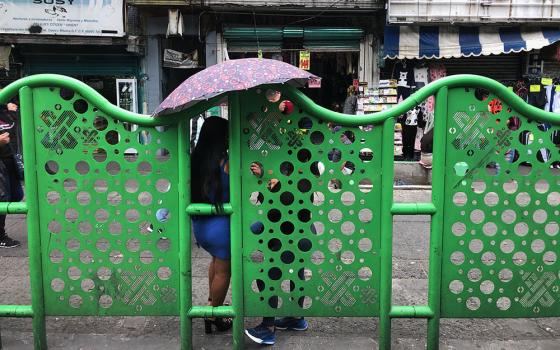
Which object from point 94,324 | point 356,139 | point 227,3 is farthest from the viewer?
point 227,3

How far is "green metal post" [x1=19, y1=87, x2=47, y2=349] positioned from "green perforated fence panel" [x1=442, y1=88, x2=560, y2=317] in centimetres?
272

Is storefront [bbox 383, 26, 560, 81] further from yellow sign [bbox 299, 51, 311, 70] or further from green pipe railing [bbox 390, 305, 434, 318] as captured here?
green pipe railing [bbox 390, 305, 434, 318]

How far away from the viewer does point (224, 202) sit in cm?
361

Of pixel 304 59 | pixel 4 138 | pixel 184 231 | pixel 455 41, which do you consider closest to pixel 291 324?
pixel 184 231

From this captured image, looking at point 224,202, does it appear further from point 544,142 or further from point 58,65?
point 58,65

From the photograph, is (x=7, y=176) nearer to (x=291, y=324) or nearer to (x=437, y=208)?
(x=291, y=324)

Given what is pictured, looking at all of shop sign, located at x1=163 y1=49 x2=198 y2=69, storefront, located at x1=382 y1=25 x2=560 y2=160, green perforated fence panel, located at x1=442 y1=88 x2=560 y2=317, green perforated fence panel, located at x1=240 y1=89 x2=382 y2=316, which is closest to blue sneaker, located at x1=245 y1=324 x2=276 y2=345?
green perforated fence panel, located at x1=240 y1=89 x2=382 y2=316

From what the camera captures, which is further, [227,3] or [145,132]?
[227,3]

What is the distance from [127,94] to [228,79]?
37.9ft

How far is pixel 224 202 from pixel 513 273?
2.02 meters

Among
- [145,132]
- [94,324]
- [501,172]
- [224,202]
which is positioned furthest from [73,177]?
[501,172]

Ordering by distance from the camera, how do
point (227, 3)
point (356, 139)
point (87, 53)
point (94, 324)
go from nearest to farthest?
point (356, 139)
point (94, 324)
point (227, 3)
point (87, 53)

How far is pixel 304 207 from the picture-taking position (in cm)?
352

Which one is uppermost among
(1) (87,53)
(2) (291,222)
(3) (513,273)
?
(1) (87,53)
